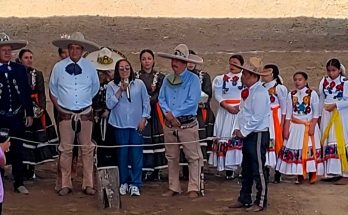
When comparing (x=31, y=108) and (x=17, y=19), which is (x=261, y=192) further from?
(x=17, y=19)

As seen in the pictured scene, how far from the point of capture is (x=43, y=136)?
11141 millimetres

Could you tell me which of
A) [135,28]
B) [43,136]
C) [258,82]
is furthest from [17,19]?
[258,82]

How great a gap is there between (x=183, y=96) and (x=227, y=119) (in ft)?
3.87

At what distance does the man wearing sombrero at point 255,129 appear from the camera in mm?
9469

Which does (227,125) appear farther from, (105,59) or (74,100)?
(74,100)

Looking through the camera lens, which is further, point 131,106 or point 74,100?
point 131,106

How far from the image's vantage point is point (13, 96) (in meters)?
10.2

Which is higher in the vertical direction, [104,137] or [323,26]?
[323,26]

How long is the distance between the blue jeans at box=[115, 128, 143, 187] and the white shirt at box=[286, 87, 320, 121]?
193 cm

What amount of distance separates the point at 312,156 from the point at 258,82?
74.9 inches

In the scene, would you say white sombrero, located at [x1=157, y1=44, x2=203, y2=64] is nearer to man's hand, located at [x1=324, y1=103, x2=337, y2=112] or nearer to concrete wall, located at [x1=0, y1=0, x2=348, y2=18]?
man's hand, located at [x1=324, y1=103, x2=337, y2=112]

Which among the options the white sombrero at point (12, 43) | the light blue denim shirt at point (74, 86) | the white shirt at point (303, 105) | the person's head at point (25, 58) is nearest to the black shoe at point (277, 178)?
the white shirt at point (303, 105)

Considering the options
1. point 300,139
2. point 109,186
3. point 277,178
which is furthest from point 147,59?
point 277,178

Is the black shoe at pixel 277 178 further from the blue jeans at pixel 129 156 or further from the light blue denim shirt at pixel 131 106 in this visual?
the light blue denim shirt at pixel 131 106
